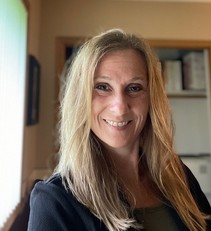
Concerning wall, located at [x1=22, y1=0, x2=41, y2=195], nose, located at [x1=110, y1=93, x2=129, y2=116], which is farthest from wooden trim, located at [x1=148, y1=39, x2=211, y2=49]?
nose, located at [x1=110, y1=93, x2=129, y2=116]

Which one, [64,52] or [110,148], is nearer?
[110,148]

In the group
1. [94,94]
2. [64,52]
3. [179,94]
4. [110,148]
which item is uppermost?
[64,52]

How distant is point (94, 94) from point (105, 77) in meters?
0.06

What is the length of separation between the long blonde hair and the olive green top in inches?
1.4

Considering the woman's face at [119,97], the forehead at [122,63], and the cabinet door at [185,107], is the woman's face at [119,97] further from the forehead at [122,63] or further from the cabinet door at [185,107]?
the cabinet door at [185,107]

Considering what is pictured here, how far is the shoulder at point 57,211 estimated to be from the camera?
0.60 meters

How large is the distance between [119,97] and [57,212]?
0.34 meters

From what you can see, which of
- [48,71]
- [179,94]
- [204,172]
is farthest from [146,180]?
[179,94]

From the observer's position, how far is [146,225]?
0.71 m

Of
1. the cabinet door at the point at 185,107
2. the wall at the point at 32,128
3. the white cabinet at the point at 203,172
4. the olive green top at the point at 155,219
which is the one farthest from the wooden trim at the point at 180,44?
the olive green top at the point at 155,219

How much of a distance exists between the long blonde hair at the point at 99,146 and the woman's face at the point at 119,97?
0.02 meters

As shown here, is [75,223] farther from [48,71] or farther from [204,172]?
[204,172]

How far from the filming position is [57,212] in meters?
0.61

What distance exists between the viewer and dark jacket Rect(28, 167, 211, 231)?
599mm
